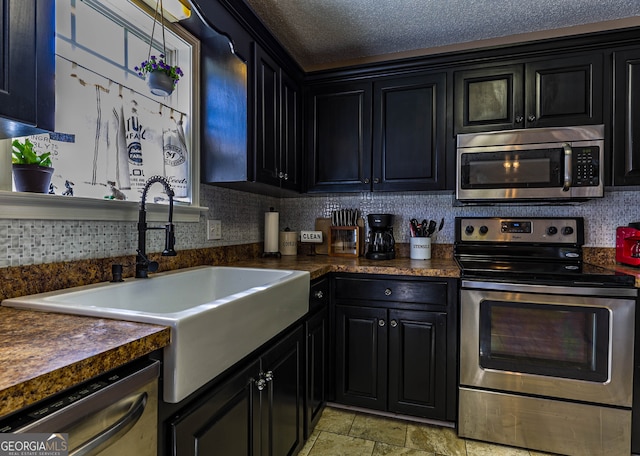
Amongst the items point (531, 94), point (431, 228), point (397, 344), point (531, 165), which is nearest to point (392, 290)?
point (397, 344)

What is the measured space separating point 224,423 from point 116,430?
1.32 ft

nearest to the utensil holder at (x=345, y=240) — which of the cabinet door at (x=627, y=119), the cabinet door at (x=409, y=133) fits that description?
the cabinet door at (x=409, y=133)

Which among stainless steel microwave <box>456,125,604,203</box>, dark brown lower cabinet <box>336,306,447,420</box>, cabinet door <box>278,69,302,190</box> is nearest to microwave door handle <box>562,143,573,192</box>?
stainless steel microwave <box>456,125,604,203</box>

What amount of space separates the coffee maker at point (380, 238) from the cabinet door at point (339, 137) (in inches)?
8.8

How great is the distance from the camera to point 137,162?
1.59 metres

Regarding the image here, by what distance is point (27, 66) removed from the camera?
29.1 inches

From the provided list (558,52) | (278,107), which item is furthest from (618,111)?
(278,107)

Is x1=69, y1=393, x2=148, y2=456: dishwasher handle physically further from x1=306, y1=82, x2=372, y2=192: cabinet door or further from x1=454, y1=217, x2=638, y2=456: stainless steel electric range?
x1=306, y1=82, x2=372, y2=192: cabinet door

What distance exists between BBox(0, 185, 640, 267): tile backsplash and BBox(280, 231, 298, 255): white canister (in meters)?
0.16

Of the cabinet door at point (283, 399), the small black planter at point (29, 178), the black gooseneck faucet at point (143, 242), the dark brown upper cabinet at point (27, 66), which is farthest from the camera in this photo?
the black gooseneck faucet at point (143, 242)

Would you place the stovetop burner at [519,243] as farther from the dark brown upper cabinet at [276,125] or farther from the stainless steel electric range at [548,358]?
the dark brown upper cabinet at [276,125]

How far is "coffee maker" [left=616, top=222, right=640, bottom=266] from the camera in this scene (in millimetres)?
1840

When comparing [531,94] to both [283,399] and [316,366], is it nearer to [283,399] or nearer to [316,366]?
[316,366]

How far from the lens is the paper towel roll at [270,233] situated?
2.40m
